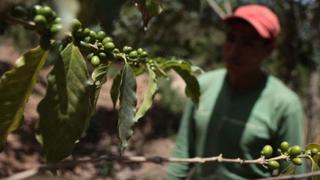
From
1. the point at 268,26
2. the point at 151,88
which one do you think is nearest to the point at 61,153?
the point at 151,88

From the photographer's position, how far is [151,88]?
1.07 metres

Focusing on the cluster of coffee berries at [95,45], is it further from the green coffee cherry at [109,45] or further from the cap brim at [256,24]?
the cap brim at [256,24]

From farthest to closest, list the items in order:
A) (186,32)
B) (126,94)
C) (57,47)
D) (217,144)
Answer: (186,32) → (217,144) → (126,94) → (57,47)

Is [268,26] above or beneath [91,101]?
above

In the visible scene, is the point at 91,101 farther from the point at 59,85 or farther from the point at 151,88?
the point at 151,88

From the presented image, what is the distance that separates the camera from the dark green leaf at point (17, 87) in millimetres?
829

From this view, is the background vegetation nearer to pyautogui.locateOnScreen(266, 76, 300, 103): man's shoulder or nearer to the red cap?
the red cap

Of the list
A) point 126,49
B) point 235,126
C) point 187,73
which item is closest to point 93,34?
point 126,49

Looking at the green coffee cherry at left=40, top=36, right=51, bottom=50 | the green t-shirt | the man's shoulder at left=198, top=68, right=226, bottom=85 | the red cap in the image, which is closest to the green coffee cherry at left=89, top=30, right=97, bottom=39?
the green coffee cherry at left=40, top=36, right=51, bottom=50

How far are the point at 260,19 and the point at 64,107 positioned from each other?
209 centimetres

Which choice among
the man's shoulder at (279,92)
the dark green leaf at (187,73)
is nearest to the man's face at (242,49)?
the man's shoulder at (279,92)

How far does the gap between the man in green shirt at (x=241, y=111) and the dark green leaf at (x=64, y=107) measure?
183 cm

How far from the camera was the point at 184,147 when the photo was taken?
2.91 metres

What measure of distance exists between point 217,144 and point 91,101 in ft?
6.17
